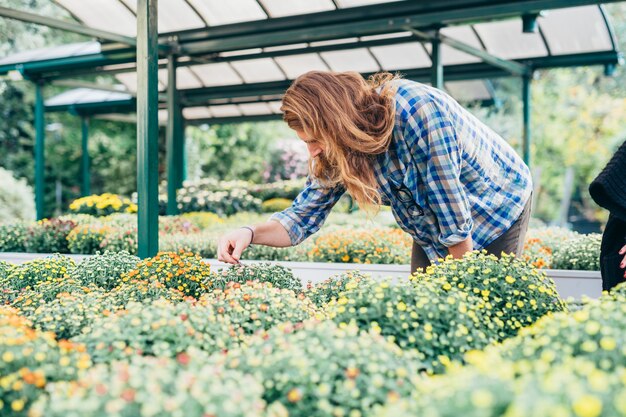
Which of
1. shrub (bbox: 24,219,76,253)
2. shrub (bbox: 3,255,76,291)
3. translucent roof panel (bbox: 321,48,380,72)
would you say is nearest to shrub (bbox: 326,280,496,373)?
shrub (bbox: 3,255,76,291)

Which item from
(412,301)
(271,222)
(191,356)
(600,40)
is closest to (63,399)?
(191,356)

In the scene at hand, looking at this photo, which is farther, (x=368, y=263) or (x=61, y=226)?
(x=61, y=226)

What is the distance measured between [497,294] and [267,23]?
5153mm

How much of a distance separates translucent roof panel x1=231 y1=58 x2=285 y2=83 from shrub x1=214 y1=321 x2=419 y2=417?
804cm

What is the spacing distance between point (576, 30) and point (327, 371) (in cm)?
713

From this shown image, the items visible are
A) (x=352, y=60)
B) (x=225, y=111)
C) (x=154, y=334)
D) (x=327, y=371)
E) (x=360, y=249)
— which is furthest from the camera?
(x=225, y=111)

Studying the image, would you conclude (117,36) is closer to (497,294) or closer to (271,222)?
(271,222)

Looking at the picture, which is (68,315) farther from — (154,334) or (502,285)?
(502,285)

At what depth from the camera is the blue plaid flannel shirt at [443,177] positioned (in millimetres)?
2381

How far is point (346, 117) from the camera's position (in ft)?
7.72

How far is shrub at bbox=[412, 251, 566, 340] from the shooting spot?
2.39 meters

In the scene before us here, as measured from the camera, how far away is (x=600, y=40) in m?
7.65

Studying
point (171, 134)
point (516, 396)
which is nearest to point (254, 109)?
point (171, 134)

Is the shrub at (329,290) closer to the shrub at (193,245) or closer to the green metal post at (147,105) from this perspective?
the green metal post at (147,105)
